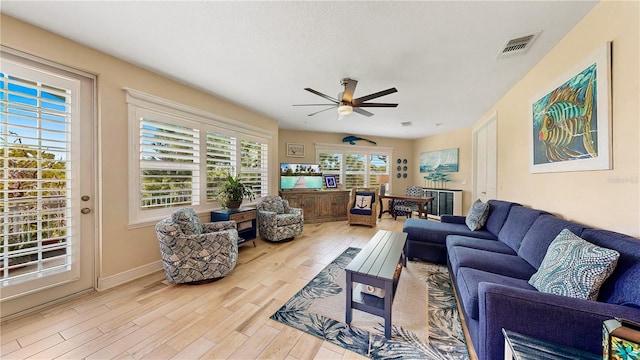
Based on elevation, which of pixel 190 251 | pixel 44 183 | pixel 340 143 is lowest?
pixel 190 251

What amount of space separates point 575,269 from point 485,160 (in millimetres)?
3691

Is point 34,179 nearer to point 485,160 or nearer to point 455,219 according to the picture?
point 455,219

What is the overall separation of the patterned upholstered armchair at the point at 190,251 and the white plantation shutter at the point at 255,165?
5.79ft

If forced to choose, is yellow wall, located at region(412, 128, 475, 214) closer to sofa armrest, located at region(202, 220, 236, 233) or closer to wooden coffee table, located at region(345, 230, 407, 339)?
wooden coffee table, located at region(345, 230, 407, 339)

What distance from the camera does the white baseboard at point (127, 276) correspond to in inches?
91.4

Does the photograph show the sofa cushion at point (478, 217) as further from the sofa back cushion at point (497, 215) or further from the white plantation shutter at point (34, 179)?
the white plantation shutter at point (34, 179)

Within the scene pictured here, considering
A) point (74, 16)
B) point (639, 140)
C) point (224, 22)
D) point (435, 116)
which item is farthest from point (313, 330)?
point (435, 116)

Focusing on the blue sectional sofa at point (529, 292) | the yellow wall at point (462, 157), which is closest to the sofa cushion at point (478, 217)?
the blue sectional sofa at point (529, 292)

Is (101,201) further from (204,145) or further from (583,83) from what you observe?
(583,83)

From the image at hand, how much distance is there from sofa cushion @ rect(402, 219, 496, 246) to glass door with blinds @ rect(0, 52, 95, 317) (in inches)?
151

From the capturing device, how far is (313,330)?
1720 millimetres

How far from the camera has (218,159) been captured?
3670 millimetres

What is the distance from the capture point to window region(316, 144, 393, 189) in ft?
21.5

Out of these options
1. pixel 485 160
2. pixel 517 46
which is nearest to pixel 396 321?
pixel 517 46
